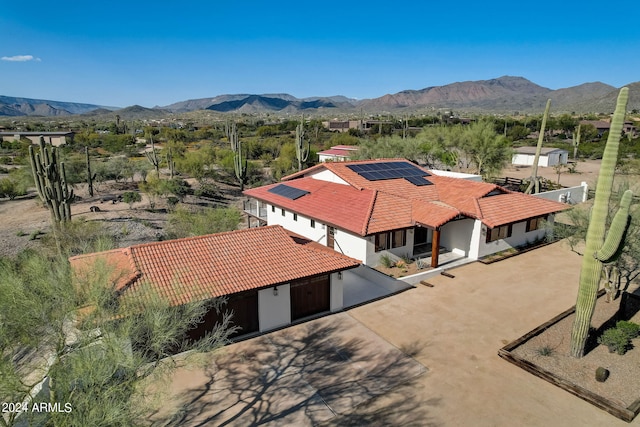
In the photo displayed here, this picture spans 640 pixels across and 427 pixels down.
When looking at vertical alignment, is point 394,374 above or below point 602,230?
below

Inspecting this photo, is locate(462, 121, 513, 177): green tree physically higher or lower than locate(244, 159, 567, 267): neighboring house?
higher

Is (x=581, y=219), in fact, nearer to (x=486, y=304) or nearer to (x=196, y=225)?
(x=486, y=304)

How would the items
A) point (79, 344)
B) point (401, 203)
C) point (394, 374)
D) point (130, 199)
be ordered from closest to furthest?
point (79, 344), point (394, 374), point (401, 203), point (130, 199)

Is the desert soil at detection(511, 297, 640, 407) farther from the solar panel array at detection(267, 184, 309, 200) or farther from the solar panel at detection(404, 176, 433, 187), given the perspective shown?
the solar panel array at detection(267, 184, 309, 200)

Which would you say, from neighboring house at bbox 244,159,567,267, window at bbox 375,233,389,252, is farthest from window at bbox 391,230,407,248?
window at bbox 375,233,389,252

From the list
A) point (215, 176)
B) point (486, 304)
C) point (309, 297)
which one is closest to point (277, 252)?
point (309, 297)

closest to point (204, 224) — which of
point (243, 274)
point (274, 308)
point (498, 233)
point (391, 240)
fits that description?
Answer: point (243, 274)

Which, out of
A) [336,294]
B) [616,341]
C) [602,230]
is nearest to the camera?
[602,230]

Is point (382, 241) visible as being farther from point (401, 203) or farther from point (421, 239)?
point (421, 239)
